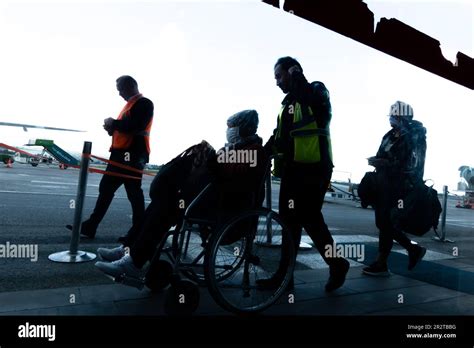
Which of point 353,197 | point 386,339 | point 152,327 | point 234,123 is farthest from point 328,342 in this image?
point 353,197

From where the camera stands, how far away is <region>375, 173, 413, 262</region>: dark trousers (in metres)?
3.76

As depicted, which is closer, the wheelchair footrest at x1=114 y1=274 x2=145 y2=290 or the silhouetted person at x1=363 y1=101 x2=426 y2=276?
the wheelchair footrest at x1=114 y1=274 x2=145 y2=290

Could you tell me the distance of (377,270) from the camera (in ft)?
12.4

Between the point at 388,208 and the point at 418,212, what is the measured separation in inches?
10.6

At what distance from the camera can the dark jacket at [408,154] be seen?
12.1ft

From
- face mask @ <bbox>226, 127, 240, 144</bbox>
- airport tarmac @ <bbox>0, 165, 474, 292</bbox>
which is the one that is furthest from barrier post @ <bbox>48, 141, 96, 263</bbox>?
face mask @ <bbox>226, 127, 240, 144</bbox>

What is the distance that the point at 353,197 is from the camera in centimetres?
1589

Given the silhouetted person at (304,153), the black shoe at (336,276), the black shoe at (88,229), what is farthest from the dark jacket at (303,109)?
the black shoe at (88,229)

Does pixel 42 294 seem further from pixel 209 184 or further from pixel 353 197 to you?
pixel 353 197

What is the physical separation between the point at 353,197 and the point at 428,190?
12.5 m

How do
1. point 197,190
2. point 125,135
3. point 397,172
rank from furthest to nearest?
point 125,135 → point 397,172 → point 197,190

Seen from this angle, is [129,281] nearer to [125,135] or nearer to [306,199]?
[306,199]

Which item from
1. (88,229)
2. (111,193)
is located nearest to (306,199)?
(111,193)

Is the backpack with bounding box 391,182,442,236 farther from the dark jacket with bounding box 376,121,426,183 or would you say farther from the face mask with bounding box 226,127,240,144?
the face mask with bounding box 226,127,240,144
